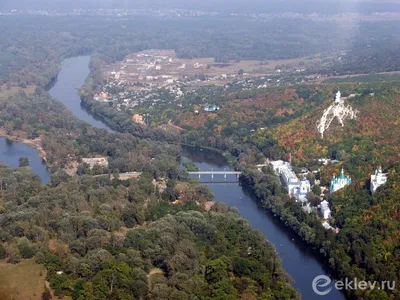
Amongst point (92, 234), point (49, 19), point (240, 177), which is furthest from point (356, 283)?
point (49, 19)

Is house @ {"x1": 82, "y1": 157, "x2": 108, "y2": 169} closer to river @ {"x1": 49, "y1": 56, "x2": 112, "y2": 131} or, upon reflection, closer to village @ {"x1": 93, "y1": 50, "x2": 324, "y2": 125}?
river @ {"x1": 49, "y1": 56, "x2": 112, "y2": 131}

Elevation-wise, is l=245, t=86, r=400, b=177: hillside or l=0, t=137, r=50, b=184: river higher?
l=245, t=86, r=400, b=177: hillside

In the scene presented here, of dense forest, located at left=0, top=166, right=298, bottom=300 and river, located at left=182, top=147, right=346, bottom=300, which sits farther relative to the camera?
river, located at left=182, top=147, right=346, bottom=300

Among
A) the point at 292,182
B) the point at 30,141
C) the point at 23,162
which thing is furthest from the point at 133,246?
the point at 30,141

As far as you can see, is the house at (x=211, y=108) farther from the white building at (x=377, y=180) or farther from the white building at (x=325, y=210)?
the white building at (x=377, y=180)

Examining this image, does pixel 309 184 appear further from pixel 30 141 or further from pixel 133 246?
pixel 30 141

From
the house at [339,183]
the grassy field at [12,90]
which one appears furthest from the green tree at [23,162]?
the grassy field at [12,90]

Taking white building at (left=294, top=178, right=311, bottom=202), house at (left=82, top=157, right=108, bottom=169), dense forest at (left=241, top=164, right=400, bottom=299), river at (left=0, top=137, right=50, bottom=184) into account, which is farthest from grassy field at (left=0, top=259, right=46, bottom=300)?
house at (left=82, top=157, right=108, bottom=169)
